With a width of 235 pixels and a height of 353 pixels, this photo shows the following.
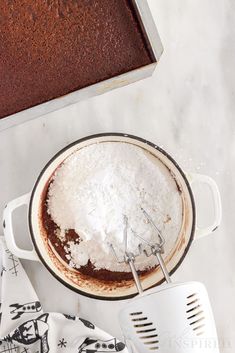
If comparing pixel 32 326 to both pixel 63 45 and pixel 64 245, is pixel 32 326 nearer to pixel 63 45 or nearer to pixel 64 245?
pixel 64 245

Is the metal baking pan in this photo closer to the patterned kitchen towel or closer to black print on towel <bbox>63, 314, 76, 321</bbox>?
the patterned kitchen towel

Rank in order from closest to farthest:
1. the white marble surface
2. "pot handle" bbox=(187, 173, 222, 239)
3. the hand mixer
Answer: the hand mixer < "pot handle" bbox=(187, 173, 222, 239) < the white marble surface

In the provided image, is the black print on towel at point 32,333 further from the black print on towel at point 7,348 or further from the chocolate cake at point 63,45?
the chocolate cake at point 63,45

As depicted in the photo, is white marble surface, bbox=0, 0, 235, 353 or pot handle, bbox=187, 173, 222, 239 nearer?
pot handle, bbox=187, 173, 222, 239

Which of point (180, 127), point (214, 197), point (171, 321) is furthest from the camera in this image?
point (180, 127)

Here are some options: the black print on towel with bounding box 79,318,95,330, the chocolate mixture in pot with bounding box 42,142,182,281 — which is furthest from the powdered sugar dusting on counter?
the black print on towel with bounding box 79,318,95,330

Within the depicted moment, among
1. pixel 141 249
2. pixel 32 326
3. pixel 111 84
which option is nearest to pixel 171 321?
pixel 141 249
